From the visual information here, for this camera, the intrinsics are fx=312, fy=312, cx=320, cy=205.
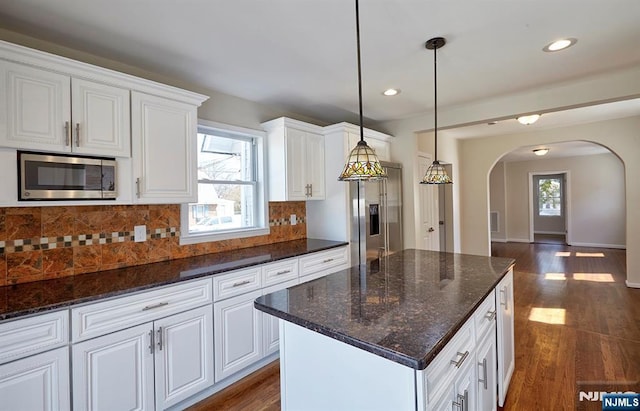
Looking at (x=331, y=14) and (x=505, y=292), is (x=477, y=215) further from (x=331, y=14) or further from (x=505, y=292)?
(x=331, y=14)

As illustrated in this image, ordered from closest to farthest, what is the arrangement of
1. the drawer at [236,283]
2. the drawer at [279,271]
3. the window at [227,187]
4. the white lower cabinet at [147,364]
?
the white lower cabinet at [147,364] < the drawer at [236,283] < the drawer at [279,271] < the window at [227,187]

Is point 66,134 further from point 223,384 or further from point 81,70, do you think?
point 223,384

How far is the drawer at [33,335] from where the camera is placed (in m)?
1.41

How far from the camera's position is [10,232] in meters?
1.88

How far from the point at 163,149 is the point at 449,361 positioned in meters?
2.20

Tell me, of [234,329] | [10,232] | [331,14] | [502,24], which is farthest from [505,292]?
[10,232]

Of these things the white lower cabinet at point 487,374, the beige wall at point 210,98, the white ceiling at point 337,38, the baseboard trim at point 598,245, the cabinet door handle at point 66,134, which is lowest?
the baseboard trim at point 598,245

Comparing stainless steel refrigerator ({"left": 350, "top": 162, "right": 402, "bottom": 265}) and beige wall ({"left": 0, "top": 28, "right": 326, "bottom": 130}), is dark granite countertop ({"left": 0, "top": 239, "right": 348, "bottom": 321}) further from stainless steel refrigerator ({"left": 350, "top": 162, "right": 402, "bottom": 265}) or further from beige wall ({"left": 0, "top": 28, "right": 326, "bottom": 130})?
beige wall ({"left": 0, "top": 28, "right": 326, "bottom": 130})

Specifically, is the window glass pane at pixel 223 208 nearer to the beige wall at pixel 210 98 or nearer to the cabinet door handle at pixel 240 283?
the beige wall at pixel 210 98

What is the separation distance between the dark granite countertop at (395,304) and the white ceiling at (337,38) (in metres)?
1.56

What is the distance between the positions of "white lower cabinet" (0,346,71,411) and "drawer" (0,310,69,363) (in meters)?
0.04

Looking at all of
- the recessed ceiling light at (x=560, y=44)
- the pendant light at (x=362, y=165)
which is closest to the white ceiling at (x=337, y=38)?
the recessed ceiling light at (x=560, y=44)

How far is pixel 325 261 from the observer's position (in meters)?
3.11

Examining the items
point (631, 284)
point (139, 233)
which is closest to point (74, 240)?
point (139, 233)
